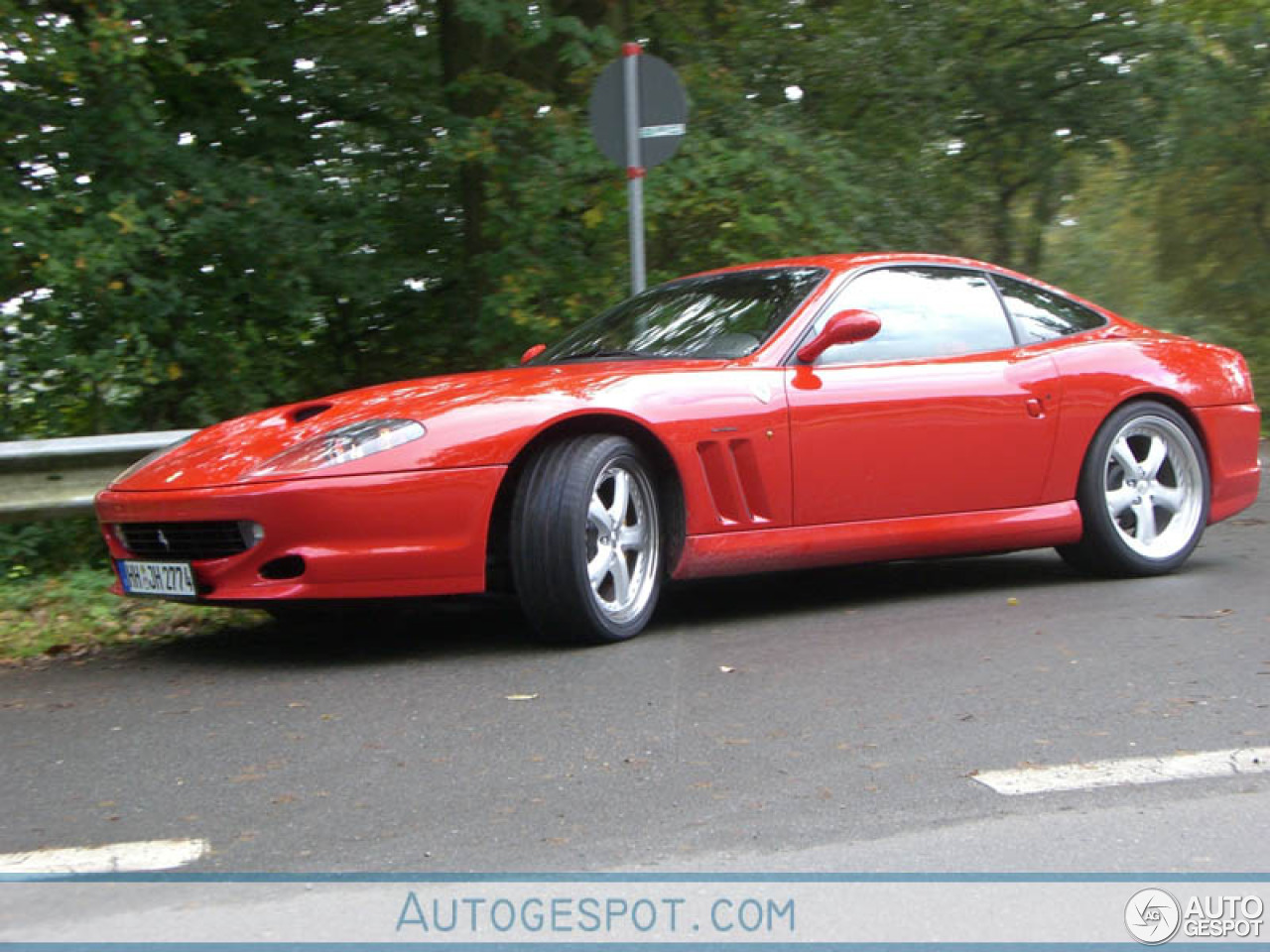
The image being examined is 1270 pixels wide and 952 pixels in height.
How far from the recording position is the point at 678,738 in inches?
166

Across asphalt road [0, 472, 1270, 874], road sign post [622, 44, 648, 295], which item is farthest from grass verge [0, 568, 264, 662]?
road sign post [622, 44, 648, 295]

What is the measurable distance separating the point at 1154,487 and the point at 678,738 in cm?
354

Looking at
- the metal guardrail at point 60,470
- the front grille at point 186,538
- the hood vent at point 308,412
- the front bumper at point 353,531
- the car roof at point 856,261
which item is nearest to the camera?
the front bumper at point 353,531

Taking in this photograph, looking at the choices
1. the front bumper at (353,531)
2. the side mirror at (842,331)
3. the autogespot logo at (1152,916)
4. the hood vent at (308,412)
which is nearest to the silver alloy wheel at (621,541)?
the front bumper at (353,531)

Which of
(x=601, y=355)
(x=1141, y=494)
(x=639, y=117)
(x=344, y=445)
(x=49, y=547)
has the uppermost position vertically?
(x=639, y=117)

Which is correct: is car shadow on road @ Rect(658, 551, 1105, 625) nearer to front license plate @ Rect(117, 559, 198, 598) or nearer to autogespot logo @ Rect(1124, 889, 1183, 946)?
front license plate @ Rect(117, 559, 198, 598)

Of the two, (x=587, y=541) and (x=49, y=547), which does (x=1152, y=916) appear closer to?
(x=587, y=541)

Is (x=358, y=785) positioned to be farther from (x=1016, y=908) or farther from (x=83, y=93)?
(x=83, y=93)

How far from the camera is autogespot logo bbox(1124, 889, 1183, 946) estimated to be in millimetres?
2832

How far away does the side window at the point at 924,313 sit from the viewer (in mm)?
6387

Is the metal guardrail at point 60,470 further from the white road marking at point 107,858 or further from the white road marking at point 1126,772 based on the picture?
the white road marking at point 1126,772

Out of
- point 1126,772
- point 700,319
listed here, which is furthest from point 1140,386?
point 1126,772

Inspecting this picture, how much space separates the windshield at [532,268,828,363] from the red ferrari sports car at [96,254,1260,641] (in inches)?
0.7

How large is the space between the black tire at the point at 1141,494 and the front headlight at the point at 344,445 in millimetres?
3018
